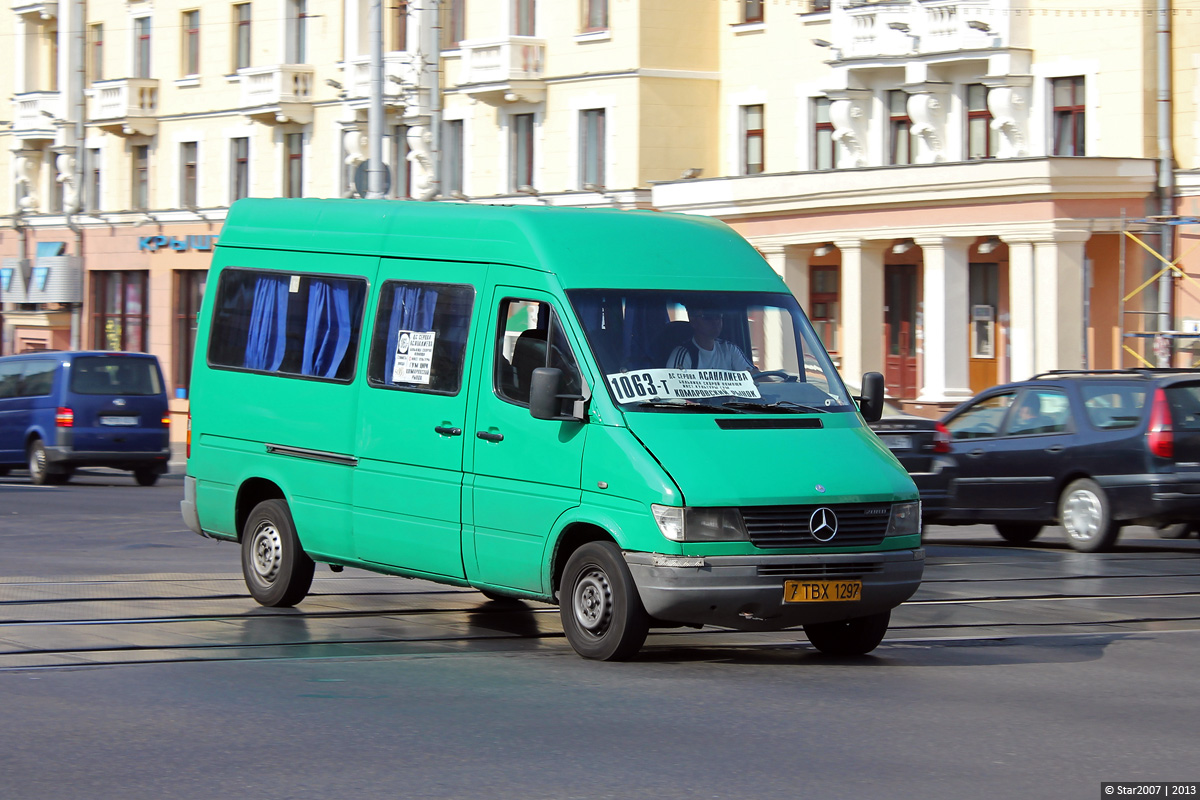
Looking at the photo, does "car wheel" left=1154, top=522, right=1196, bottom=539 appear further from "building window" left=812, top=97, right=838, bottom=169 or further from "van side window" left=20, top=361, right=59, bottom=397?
"building window" left=812, top=97, right=838, bottom=169

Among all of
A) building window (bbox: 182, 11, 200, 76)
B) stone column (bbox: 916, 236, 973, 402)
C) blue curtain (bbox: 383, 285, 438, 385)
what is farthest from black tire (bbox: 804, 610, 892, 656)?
building window (bbox: 182, 11, 200, 76)

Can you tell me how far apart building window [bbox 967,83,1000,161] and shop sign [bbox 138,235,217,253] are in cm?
2133

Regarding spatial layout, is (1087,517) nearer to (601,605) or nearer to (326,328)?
(326,328)

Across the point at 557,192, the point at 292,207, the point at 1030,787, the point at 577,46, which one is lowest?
the point at 1030,787

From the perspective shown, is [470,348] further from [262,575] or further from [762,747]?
[762,747]

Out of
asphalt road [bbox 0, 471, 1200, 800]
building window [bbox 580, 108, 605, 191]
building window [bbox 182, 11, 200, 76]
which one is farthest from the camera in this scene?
building window [bbox 182, 11, 200, 76]

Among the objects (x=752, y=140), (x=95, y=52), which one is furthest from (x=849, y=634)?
(x=95, y=52)

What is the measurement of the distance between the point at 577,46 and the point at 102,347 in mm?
18536

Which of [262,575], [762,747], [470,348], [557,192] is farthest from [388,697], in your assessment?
[557,192]

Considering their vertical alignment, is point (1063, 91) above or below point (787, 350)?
above

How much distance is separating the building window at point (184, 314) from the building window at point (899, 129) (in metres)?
20.5

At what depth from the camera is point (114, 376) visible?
92.0 ft

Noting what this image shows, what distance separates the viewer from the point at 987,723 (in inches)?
323

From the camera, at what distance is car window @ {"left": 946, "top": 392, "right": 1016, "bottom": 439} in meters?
18.6
